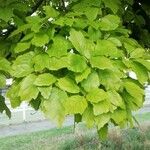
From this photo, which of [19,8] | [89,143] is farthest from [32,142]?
[19,8]

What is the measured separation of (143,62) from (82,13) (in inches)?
16.6

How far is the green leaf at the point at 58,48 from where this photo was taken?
187 centimetres

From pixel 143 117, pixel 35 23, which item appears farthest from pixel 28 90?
pixel 143 117

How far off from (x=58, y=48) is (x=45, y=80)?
0.65 feet

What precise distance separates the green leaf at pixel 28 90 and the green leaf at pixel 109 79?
0.94 feet

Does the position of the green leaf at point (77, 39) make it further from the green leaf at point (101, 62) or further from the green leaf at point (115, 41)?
the green leaf at point (115, 41)

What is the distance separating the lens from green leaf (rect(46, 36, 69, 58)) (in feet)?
6.12

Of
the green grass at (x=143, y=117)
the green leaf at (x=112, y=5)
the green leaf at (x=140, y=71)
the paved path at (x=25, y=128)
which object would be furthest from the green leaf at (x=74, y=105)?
the green grass at (x=143, y=117)

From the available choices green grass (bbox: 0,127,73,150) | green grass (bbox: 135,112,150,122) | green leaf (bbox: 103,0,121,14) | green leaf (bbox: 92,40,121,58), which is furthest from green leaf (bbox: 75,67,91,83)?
green grass (bbox: 135,112,150,122)

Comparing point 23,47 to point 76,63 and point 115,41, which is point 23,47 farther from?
point 115,41

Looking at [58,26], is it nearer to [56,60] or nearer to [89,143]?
[56,60]

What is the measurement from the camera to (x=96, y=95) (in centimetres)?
176

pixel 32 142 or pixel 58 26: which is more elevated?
pixel 58 26

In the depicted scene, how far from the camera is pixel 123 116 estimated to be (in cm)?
185
